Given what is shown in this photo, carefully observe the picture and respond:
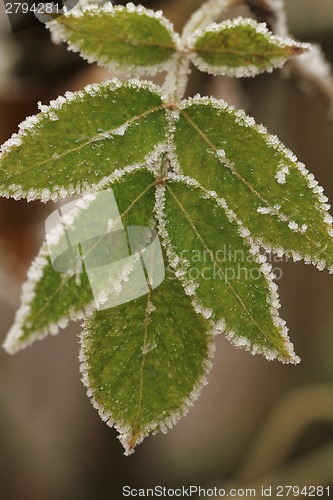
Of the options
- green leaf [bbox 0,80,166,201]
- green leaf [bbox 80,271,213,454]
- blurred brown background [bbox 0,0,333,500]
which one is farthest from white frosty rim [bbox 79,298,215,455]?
blurred brown background [bbox 0,0,333,500]

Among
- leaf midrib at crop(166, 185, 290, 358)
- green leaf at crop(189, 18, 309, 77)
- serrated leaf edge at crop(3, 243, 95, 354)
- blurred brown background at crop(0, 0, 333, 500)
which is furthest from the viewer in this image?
blurred brown background at crop(0, 0, 333, 500)

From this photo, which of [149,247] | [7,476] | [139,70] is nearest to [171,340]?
[149,247]

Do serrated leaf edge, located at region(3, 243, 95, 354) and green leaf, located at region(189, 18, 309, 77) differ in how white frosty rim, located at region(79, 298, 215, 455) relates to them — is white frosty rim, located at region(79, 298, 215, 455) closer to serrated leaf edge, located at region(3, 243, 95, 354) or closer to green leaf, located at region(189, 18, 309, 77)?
serrated leaf edge, located at region(3, 243, 95, 354)

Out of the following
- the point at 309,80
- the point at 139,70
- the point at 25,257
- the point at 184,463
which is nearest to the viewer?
the point at 139,70

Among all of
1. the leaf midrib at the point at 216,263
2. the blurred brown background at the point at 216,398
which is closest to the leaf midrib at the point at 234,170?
the leaf midrib at the point at 216,263

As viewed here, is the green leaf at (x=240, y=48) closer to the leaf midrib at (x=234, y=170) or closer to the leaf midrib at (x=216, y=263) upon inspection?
the leaf midrib at (x=234, y=170)

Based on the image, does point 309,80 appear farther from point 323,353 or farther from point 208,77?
point 323,353
